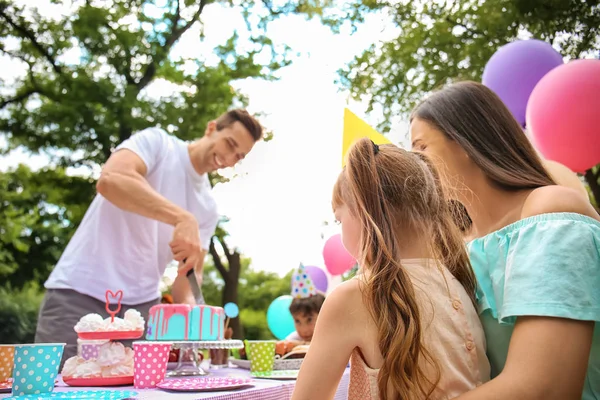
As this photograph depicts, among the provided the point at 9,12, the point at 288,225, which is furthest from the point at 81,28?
the point at 288,225

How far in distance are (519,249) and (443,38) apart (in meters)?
6.40

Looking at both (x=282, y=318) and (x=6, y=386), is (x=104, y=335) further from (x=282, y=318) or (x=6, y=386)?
(x=282, y=318)

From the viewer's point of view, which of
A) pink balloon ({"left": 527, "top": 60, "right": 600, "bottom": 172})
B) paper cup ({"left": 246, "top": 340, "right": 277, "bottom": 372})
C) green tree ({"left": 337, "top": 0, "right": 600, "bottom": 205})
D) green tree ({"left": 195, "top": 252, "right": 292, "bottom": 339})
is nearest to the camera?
paper cup ({"left": 246, "top": 340, "right": 277, "bottom": 372})

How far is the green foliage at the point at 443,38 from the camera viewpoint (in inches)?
240

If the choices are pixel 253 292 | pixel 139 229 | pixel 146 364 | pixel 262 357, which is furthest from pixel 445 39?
pixel 253 292

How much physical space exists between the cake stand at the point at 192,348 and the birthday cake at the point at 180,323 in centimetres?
4

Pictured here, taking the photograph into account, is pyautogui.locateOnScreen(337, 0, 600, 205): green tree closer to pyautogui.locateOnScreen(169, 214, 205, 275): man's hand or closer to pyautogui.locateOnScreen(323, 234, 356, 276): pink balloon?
pyautogui.locateOnScreen(323, 234, 356, 276): pink balloon

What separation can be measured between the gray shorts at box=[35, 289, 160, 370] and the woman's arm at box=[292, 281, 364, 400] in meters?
1.12

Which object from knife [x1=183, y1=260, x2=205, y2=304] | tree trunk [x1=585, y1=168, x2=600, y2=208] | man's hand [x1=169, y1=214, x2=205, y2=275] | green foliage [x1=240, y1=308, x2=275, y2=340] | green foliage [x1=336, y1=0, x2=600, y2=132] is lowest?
green foliage [x1=240, y1=308, x2=275, y2=340]

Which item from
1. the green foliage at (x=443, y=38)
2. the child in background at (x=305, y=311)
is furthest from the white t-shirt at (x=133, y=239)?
the green foliage at (x=443, y=38)

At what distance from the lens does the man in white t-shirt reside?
6.02ft

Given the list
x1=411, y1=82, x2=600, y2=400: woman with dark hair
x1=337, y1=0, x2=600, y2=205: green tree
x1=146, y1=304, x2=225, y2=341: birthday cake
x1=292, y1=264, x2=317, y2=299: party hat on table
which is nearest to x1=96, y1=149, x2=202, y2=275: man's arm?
x1=146, y1=304, x2=225, y2=341: birthday cake

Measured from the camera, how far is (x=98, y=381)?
1.24 meters

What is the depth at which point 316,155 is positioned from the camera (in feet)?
19.0
